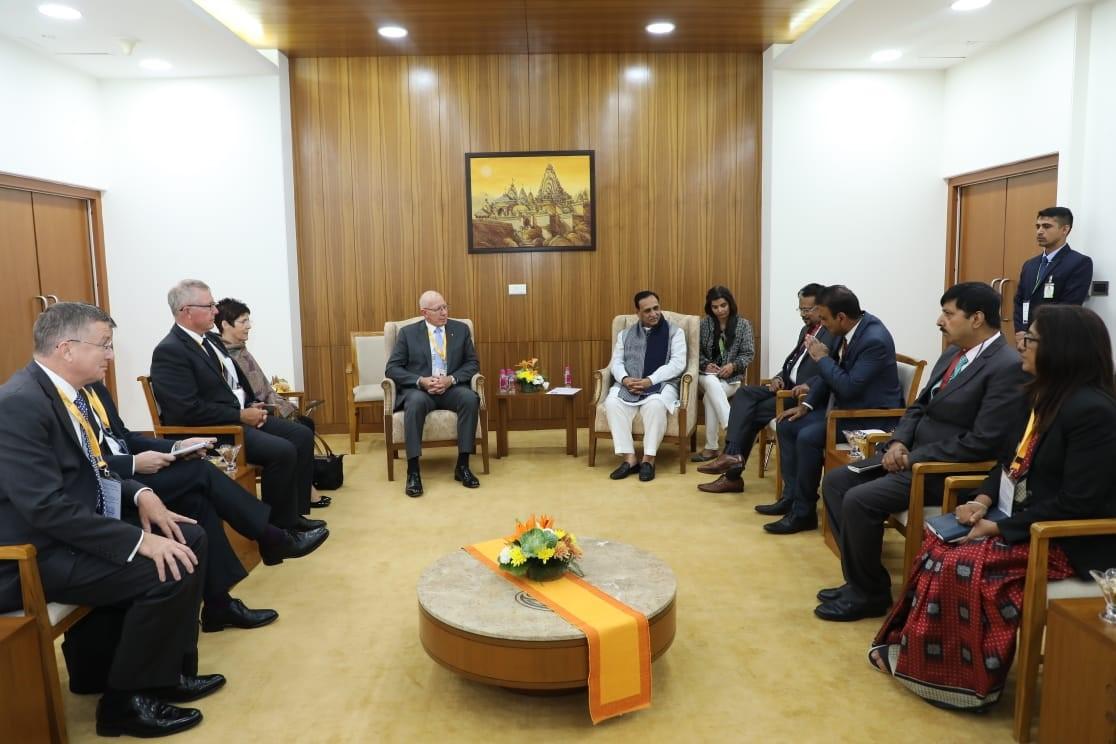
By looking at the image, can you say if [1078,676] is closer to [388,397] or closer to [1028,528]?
[1028,528]

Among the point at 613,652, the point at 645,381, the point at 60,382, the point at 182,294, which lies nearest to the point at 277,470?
the point at 182,294

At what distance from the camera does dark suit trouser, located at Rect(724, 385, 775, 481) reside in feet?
18.0

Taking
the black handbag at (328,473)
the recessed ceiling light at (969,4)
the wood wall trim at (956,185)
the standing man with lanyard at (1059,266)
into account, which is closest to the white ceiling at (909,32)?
the recessed ceiling light at (969,4)

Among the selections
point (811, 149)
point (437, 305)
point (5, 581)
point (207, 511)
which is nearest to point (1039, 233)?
point (811, 149)

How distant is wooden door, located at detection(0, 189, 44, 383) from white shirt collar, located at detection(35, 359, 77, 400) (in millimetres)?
3668

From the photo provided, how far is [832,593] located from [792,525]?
0.97 metres

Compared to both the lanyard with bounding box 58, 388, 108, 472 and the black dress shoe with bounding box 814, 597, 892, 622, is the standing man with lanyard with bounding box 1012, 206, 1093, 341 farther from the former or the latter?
the lanyard with bounding box 58, 388, 108, 472

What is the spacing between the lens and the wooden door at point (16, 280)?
5824mm

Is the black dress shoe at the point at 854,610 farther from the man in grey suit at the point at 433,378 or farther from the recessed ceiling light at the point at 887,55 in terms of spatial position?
the recessed ceiling light at the point at 887,55

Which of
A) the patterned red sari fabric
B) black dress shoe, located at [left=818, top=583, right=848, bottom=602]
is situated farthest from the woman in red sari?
black dress shoe, located at [left=818, top=583, right=848, bottom=602]

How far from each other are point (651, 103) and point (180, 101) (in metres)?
3.96

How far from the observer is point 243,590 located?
3.96 metres

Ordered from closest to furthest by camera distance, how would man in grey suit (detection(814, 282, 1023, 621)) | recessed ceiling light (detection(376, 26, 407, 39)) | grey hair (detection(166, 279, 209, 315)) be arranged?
1. man in grey suit (detection(814, 282, 1023, 621))
2. grey hair (detection(166, 279, 209, 315))
3. recessed ceiling light (detection(376, 26, 407, 39))

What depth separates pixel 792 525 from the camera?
4.63 m
